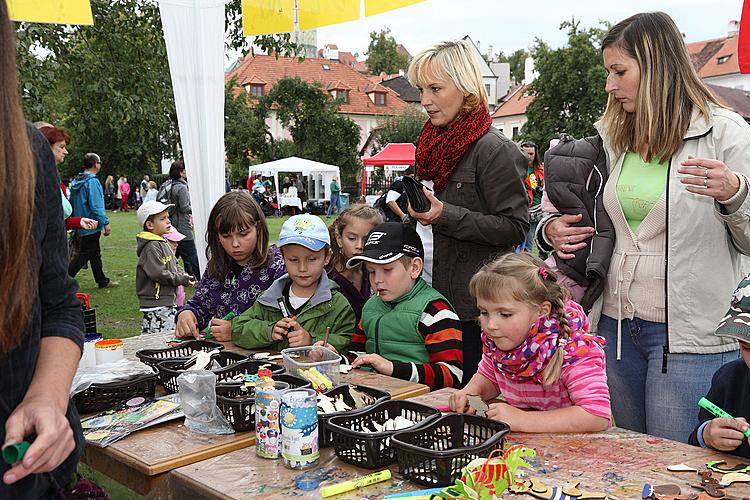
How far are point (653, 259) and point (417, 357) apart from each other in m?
0.96

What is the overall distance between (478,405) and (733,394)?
28.4 inches

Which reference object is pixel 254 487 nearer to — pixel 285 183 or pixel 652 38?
pixel 652 38

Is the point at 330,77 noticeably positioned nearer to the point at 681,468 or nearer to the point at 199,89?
the point at 199,89

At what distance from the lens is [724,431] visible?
1.83m

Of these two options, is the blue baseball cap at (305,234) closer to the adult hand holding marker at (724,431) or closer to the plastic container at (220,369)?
the plastic container at (220,369)

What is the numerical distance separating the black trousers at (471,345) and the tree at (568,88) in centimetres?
3245

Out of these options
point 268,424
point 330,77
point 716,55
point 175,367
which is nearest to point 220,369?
point 175,367

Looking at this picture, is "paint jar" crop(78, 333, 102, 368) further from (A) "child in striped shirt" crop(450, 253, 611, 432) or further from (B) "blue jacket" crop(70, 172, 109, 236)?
(B) "blue jacket" crop(70, 172, 109, 236)

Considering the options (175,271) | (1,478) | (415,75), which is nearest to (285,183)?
(175,271)

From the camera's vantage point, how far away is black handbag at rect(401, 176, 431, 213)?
287 centimetres

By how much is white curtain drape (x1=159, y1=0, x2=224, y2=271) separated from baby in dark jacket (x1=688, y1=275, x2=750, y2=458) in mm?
2982

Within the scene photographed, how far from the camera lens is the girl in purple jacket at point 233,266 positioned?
3.41 m

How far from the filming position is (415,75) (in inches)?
120

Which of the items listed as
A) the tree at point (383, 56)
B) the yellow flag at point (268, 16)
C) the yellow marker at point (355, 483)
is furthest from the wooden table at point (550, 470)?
the tree at point (383, 56)
